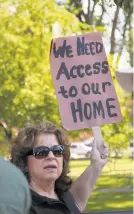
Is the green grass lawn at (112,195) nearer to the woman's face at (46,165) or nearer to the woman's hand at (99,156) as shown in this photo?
the woman's hand at (99,156)

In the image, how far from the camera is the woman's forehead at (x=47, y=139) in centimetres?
222

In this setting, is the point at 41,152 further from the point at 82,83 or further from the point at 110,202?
the point at 110,202

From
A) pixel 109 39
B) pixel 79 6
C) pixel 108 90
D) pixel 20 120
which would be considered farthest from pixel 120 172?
pixel 108 90

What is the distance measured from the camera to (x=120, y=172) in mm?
13609

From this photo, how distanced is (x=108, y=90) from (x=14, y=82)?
4922 millimetres

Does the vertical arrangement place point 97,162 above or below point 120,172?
above

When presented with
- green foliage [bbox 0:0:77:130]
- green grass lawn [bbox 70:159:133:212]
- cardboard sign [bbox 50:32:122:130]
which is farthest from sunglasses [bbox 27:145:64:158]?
green grass lawn [bbox 70:159:133:212]

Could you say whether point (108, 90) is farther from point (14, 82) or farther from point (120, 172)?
point (120, 172)

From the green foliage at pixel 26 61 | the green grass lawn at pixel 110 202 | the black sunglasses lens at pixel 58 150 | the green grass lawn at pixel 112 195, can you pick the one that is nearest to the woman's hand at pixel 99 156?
the black sunglasses lens at pixel 58 150

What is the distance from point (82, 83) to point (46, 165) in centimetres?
58

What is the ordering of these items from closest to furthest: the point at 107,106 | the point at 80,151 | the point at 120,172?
the point at 107,106 < the point at 120,172 < the point at 80,151

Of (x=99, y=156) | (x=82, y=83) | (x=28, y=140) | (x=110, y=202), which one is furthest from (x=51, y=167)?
(x=110, y=202)

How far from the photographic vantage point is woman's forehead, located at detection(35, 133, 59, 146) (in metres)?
2.22

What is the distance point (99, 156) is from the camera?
8.14 ft
